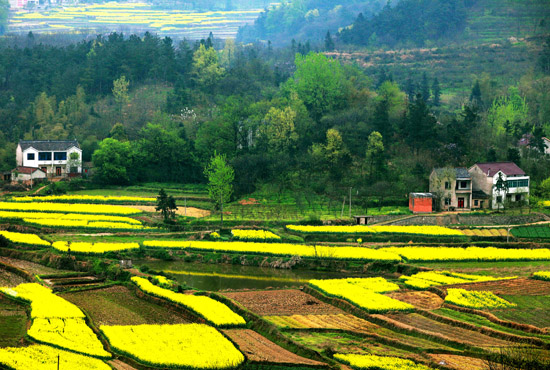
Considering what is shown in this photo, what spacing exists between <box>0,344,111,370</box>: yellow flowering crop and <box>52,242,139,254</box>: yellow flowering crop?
75.8 feet

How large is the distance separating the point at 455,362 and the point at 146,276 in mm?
23310

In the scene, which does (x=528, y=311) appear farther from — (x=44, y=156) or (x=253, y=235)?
(x=44, y=156)

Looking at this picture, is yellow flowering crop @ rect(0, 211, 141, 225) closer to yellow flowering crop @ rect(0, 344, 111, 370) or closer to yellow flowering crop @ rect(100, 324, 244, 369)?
yellow flowering crop @ rect(100, 324, 244, 369)

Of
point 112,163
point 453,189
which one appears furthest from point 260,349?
Result: point 112,163

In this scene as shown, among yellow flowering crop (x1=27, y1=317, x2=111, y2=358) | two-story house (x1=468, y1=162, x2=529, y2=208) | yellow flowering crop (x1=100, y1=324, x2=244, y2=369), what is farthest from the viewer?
two-story house (x1=468, y1=162, x2=529, y2=208)

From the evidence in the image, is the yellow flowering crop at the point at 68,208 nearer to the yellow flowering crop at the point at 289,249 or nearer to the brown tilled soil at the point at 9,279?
the yellow flowering crop at the point at 289,249

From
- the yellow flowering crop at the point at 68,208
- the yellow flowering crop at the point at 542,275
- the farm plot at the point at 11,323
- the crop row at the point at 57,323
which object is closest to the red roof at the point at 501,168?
the yellow flowering crop at the point at 542,275

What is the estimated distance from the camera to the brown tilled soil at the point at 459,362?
3516cm

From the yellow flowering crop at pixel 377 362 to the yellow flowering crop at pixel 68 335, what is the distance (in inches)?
413

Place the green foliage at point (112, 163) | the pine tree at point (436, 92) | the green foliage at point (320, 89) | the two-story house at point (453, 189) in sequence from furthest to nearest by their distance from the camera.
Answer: the pine tree at point (436, 92)
the green foliage at point (320, 89)
the green foliage at point (112, 163)
the two-story house at point (453, 189)

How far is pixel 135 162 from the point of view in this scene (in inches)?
3610

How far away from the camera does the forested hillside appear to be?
3366 inches

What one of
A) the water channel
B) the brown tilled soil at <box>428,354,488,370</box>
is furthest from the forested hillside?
the brown tilled soil at <box>428,354,488,370</box>

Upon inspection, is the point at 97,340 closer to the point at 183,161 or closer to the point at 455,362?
the point at 455,362
